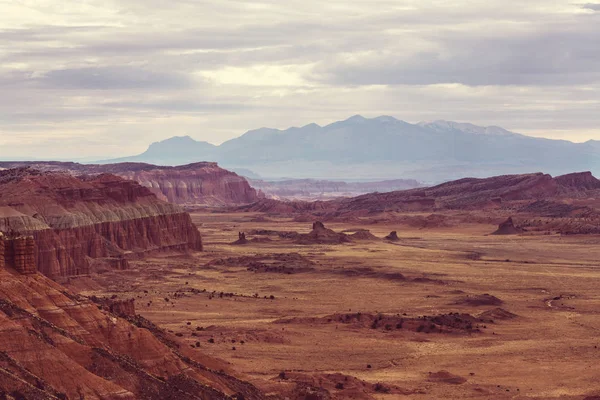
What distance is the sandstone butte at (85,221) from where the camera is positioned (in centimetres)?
8100

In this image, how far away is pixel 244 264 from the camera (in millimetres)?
111312

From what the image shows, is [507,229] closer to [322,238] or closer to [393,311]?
[322,238]

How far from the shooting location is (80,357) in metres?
32.0

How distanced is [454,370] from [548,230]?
112m

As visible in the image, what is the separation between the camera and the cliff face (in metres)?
30.1

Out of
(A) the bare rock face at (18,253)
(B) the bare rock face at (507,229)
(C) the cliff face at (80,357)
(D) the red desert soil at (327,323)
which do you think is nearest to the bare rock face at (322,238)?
(D) the red desert soil at (327,323)

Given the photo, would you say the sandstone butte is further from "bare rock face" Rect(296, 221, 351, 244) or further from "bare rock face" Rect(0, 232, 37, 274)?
"bare rock face" Rect(0, 232, 37, 274)

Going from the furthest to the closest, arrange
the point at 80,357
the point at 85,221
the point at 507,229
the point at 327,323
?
the point at 507,229
the point at 85,221
the point at 327,323
the point at 80,357

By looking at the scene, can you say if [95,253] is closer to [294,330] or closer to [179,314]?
[179,314]

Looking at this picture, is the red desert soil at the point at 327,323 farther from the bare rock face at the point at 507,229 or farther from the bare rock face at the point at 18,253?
the bare rock face at the point at 507,229

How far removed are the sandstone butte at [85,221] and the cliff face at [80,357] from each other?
31.2m

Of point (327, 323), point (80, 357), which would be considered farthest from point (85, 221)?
point (80, 357)

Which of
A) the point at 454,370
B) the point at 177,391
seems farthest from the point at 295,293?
the point at 177,391

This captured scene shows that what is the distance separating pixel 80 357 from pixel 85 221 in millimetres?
66098
